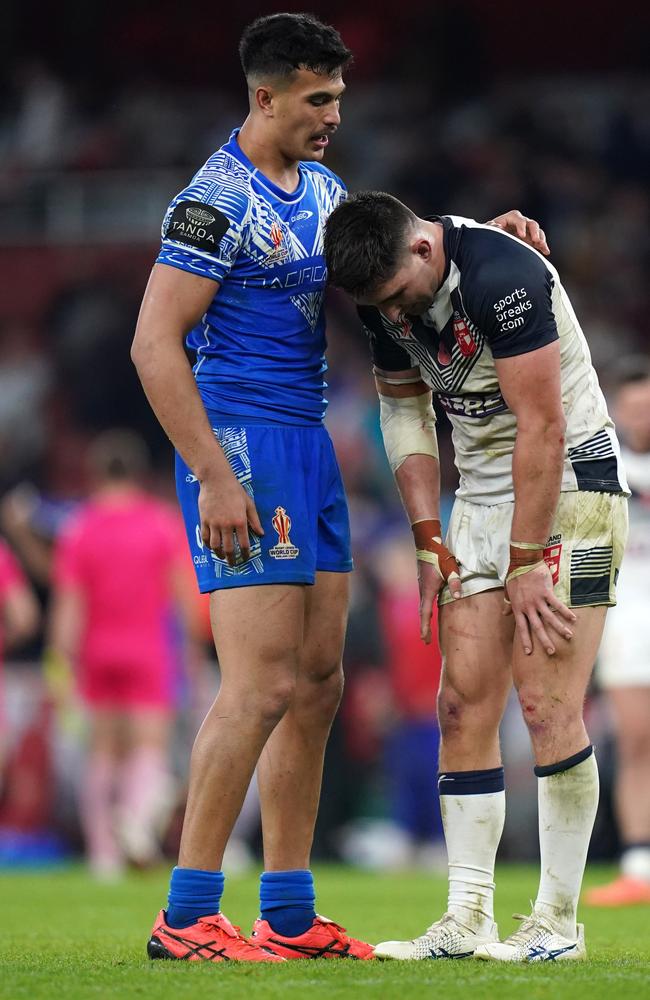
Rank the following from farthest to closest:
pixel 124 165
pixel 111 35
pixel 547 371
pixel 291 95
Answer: pixel 111 35, pixel 124 165, pixel 291 95, pixel 547 371

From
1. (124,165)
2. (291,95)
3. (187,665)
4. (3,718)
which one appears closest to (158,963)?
(291,95)

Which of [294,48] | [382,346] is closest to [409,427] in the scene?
[382,346]

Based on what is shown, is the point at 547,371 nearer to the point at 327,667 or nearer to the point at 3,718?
the point at 327,667

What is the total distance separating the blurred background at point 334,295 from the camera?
11602 millimetres

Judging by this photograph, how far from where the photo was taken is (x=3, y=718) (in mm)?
11617

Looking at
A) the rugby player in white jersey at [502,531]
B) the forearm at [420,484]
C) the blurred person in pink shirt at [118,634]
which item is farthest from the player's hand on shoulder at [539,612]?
the blurred person in pink shirt at [118,634]

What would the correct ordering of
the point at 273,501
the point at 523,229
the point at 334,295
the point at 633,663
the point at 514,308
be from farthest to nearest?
the point at 334,295 → the point at 633,663 → the point at 523,229 → the point at 273,501 → the point at 514,308

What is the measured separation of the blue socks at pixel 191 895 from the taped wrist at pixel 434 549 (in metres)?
1.09

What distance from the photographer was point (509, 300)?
4406 millimetres

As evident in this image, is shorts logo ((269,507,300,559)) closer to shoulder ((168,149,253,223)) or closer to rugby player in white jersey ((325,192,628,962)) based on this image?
rugby player in white jersey ((325,192,628,962))

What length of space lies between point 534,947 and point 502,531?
1145 mm

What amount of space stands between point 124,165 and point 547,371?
490 inches

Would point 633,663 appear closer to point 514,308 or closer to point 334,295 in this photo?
point 514,308

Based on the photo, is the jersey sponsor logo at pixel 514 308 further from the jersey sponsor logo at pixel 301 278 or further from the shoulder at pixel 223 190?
the shoulder at pixel 223 190
